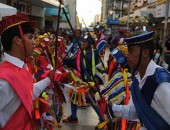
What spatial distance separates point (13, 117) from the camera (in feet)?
8.27

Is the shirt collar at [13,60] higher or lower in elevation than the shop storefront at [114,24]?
lower

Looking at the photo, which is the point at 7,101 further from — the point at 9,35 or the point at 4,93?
the point at 9,35

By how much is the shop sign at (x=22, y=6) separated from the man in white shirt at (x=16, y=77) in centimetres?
1528

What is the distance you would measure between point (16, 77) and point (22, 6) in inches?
667

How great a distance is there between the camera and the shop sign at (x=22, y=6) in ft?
57.8

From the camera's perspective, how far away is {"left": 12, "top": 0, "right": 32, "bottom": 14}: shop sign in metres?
17.6

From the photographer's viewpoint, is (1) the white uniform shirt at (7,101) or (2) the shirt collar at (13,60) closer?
(1) the white uniform shirt at (7,101)

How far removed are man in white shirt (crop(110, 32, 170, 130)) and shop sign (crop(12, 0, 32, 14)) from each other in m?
15.5

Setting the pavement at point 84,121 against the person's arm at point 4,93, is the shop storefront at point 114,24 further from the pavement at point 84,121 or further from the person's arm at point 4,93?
the person's arm at point 4,93

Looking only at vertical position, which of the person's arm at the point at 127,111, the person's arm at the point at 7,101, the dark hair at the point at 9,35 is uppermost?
the dark hair at the point at 9,35

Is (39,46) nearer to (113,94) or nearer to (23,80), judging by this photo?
(113,94)

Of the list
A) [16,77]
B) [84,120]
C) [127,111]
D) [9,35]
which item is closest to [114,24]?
[84,120]

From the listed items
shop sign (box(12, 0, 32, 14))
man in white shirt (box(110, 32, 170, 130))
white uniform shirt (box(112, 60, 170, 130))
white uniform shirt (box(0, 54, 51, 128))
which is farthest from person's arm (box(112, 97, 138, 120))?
shop sign (box(12, 0, 32, 14))

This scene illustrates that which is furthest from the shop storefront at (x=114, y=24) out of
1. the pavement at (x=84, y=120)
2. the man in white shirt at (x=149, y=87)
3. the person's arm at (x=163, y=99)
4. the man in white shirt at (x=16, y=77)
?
the person's arm at (x=163, y=99)
